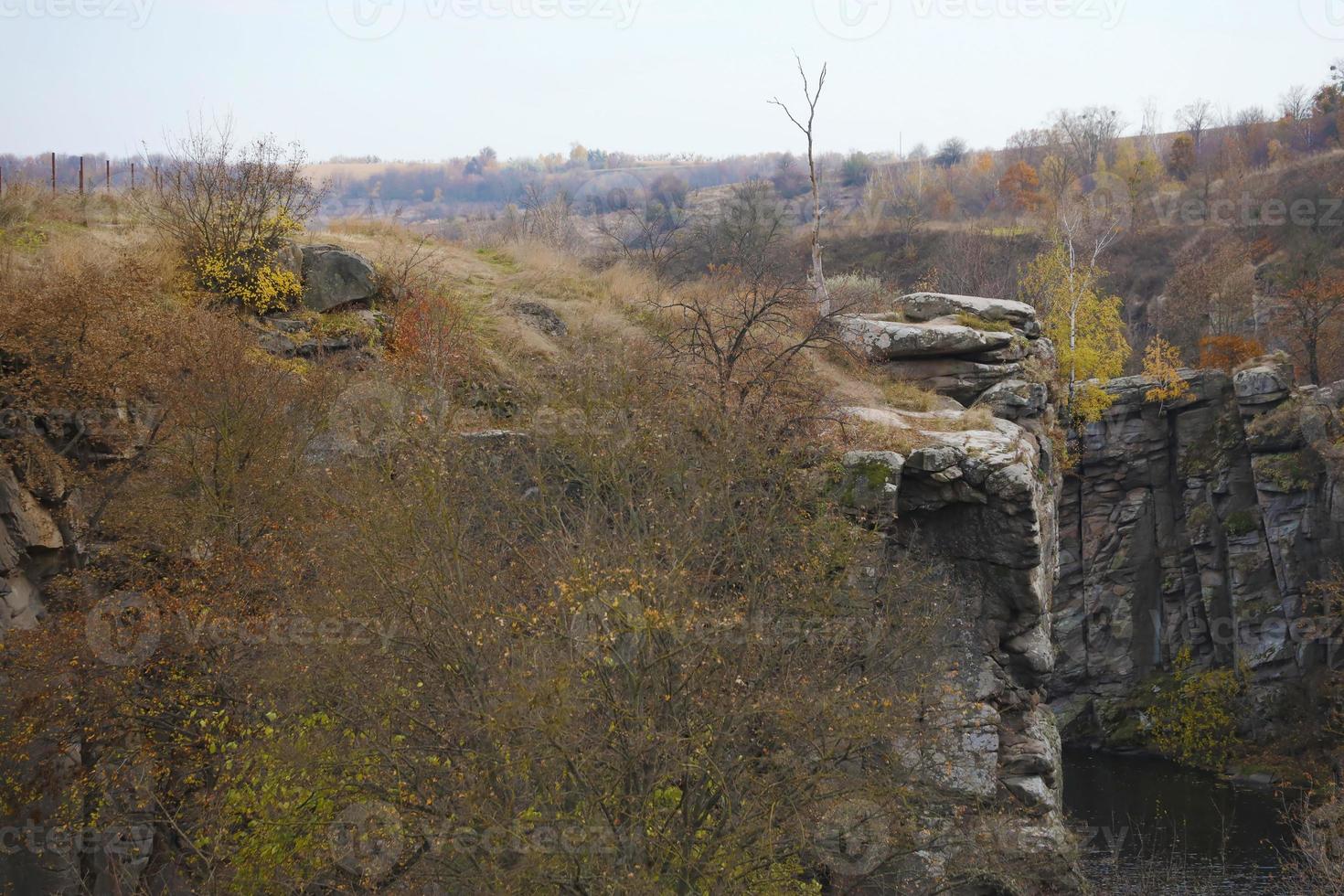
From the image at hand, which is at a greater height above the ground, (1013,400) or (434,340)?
(434,340)

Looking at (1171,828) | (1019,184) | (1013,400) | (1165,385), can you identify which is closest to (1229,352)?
(1165,385)

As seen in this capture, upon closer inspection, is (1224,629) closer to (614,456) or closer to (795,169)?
(614,456)

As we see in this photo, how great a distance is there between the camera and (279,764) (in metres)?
10.7

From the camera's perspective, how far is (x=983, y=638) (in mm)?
17109

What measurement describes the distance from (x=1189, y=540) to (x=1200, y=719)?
6.46m

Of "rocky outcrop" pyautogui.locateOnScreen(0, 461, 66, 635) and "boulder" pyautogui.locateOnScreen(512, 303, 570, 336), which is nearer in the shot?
"rocky outcrop" pyautogui.locateOnScreen(0, 461, 66, 635)

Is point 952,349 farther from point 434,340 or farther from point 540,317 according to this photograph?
point 434,340

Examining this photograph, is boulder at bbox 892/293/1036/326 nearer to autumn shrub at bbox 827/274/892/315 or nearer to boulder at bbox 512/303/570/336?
autumn shrub at bbox 827/274/892/315

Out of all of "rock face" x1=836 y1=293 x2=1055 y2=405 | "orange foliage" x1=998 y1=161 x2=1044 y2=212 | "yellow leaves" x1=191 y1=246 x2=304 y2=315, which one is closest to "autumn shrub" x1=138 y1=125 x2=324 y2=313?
"yellow leaves" x1=191 y1=246 x2=304 y2=315

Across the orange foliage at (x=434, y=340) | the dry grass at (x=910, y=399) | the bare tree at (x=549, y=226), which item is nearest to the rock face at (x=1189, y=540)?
the dry grass at (x=910, y=399)

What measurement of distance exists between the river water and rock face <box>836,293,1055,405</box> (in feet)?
33.1

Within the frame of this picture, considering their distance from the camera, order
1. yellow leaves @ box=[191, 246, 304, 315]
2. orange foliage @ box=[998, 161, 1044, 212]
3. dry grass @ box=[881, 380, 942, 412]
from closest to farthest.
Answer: yellow leaves @ box=[191, 246, 304, 315] → dry grass @ box=[881, 380, 942, 412] → orange foliage @ box=[998, 161, 1044, 212]

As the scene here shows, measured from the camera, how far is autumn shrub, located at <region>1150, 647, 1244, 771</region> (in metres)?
35.1

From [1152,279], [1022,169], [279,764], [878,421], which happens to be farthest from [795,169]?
[279,764]
